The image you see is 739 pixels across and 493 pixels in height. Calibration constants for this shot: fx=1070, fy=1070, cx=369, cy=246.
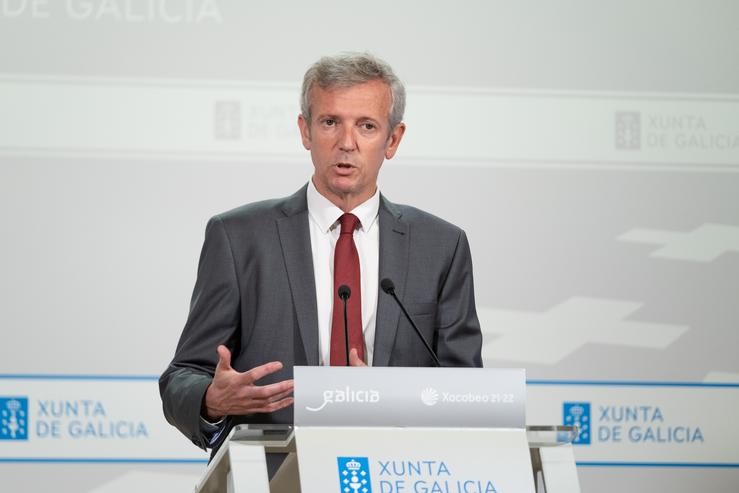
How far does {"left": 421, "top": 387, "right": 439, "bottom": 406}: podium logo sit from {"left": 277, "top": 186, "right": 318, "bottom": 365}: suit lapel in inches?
27.8

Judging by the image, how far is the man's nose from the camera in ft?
8.34

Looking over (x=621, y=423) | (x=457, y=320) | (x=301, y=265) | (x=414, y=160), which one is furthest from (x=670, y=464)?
(x=301, y=265)

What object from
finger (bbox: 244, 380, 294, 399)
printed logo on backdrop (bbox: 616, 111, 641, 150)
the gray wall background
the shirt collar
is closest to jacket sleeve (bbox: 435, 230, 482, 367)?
the shirt collar

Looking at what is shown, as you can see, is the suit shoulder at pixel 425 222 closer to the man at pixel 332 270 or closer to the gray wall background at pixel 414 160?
the man at pixel 332 270

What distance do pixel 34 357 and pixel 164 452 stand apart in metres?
0.59

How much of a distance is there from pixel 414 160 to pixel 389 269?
4.98 ft

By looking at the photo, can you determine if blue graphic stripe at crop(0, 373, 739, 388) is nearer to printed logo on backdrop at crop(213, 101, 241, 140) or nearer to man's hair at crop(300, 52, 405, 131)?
printed logo on backdrop at crop(213, 101, 241, 140)

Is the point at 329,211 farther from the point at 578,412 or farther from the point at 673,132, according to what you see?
the point at 673,132

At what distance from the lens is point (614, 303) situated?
163 inches

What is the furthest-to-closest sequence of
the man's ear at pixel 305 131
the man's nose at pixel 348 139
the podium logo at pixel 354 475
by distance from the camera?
1. the man's ear at pixel 305 131
2. the man's nose at pixel 348 139
3. the podium logo at pixel 354 475

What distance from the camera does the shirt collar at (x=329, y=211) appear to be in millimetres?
2637

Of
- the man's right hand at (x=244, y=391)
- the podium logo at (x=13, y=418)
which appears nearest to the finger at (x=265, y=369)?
the man's right hand at (x=244, y=391)

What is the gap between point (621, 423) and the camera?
163 inches

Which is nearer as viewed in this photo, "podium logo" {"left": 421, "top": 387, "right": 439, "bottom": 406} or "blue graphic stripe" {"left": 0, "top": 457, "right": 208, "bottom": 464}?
"podium logo" {"left": 421, "top": 387, "right": 439, "bottom": 406}
